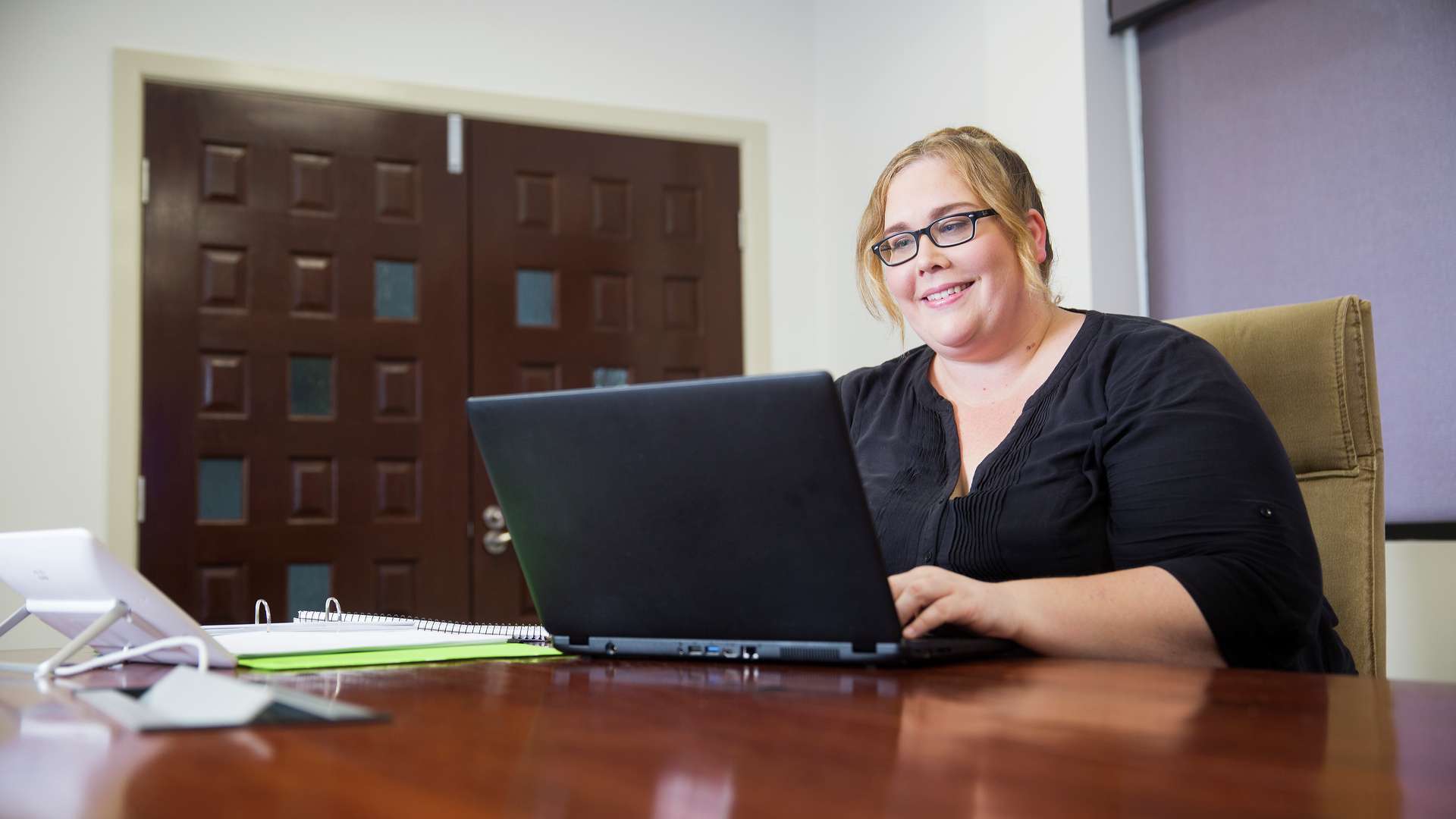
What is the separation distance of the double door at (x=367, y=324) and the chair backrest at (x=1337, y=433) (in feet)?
8.45

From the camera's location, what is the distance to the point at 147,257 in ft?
11.4

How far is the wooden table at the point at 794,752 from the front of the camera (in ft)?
1.62

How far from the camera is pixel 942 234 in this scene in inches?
66.1

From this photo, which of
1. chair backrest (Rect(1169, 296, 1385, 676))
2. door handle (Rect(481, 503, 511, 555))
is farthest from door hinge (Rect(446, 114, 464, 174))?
chair backrest (Rect(1169, 296, 1385, 676))

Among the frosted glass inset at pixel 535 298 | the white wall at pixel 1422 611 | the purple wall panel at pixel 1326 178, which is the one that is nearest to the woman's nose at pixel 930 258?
the white wall at pixel 1422 611

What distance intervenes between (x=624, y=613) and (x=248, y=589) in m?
2.73

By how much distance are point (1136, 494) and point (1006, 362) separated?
364 millimetres

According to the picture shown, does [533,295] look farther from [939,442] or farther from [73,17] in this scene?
[939,442]

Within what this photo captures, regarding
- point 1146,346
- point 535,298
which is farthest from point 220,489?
point 1146,346

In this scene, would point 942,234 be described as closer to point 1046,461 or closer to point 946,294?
point 946,294

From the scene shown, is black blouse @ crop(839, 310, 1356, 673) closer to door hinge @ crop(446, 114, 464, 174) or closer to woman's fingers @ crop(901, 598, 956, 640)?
woman's fingers @ crop(901, 598, 956, 640)

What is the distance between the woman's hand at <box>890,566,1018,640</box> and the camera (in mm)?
1086

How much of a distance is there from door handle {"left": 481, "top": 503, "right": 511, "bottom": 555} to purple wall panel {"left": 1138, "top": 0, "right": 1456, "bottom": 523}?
6.43 ft

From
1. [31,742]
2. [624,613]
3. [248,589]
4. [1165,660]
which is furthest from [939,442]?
[248,589]
